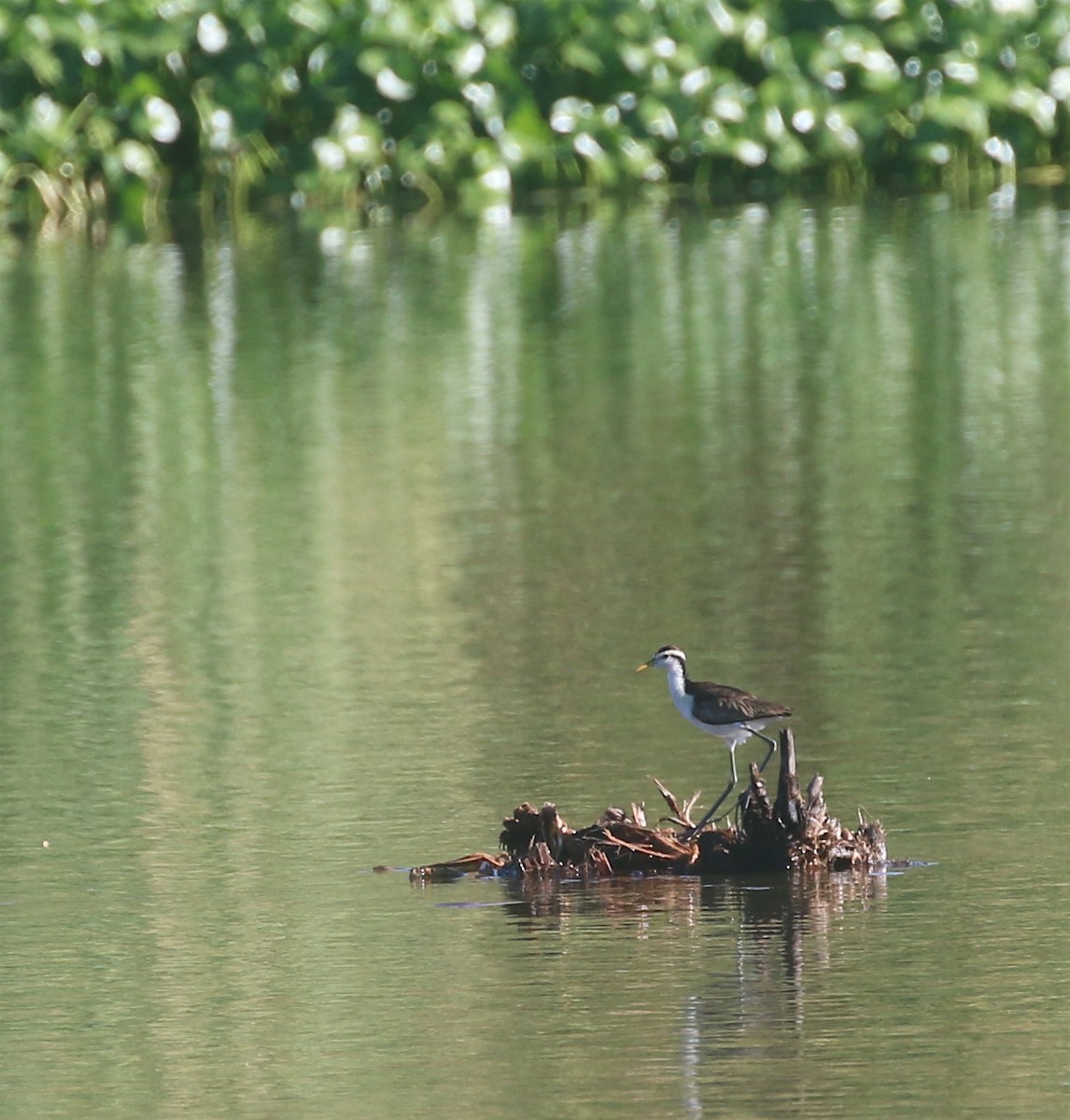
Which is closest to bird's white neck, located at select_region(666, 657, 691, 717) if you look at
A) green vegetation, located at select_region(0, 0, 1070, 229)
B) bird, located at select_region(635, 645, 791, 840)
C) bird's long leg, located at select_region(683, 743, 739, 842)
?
bird, located at select_region(635, 645, 791, 840)

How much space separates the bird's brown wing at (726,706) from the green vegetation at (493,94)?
17757 mm

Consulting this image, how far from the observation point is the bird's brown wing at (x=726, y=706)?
655 cm

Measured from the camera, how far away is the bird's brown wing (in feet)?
21.5

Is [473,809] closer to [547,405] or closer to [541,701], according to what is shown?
[541,701]

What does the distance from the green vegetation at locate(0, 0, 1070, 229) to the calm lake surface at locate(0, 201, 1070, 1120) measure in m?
6.57

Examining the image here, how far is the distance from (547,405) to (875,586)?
4.54 metres

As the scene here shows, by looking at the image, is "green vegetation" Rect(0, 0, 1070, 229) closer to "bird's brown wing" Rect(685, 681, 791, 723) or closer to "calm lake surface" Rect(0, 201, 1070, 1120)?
"calm lake surface" Rect(0, 201, 1070, 1120)

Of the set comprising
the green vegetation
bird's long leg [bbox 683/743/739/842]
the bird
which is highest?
the green vegetation

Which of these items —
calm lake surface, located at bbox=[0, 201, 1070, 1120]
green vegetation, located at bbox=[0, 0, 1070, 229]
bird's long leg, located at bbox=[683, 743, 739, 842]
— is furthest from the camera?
green vegetation, located at bbox=[0, 0, 1070, 229]

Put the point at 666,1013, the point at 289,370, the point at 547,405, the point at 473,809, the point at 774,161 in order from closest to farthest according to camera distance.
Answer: the point at 666,1013 < the point at 473,809 < the point at 547,405 < the point at 289,370 < the point at 774,161

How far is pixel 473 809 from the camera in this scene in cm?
721

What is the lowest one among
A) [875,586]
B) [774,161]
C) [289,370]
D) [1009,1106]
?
[1009,1106]

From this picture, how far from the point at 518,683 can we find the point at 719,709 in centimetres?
207

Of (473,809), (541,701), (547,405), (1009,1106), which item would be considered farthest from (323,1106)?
(547,405)
